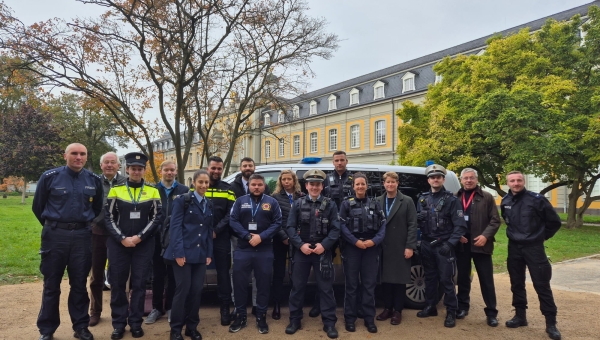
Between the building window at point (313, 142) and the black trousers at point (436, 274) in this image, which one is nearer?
the black trousers at point (436, 274)

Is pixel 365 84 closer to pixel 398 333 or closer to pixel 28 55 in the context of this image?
pixel 28 55

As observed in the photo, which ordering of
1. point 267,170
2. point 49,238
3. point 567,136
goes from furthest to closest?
1. point 567,136
2. point 267,170
3. point 49,238

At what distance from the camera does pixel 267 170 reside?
5.89 meters

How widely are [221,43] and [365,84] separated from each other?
30.7m

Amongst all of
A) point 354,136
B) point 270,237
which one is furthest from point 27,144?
point 270,237

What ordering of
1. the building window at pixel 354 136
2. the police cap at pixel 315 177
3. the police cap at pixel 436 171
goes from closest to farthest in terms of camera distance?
the police cap at pixel 315 177 → the police cap at pixel 436 171 → the building window at pixel 354 136

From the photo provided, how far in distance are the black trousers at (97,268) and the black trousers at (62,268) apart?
0.53m

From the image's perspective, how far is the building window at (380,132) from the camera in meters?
39.0

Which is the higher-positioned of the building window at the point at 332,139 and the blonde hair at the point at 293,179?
the building window at the point at 332,139

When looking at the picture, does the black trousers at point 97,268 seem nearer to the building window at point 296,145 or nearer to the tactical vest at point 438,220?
the tactical vest at point 438,220

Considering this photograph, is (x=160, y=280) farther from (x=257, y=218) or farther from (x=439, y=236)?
(x=439, y=236)

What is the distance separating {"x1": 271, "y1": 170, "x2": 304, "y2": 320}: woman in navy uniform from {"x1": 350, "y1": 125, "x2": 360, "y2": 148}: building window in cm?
3666

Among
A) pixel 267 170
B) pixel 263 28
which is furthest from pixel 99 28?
pixel 267 170

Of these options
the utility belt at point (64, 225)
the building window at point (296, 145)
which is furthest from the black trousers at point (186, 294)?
the building window at point (296, 145)
